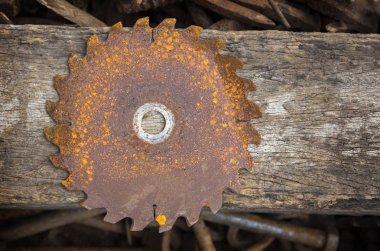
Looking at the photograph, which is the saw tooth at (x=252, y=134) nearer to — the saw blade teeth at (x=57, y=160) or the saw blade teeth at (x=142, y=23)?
the saw blade teeth at (x=142, y=23)

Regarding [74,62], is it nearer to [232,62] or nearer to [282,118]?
[232,62]

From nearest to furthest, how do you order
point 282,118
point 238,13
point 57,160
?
point 57,160 < point 282,118 < point 238,13

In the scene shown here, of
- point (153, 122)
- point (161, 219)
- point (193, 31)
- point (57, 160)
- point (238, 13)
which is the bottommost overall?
point (161, 219)

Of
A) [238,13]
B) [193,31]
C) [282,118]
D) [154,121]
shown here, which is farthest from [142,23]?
[282,118]

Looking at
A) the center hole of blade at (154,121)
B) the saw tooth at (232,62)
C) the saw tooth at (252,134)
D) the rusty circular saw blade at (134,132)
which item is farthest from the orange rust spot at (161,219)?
the saw tooth at (232,62)

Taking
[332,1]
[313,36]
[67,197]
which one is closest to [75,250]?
[67,197]

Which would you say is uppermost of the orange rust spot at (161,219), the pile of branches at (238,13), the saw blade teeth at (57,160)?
the pile of branches at (238,13)
